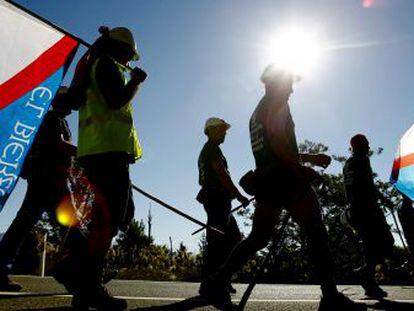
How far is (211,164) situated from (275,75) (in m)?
1.87

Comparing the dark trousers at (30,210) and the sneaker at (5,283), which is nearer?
the dark trousers at (30,210)

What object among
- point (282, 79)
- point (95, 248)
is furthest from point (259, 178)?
point (95, 248)

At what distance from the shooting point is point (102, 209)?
9.89 ft

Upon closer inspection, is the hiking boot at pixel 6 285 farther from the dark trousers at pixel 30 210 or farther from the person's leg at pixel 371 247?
the person's leg at pixel 371 247

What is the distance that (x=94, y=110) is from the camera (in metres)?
3.22

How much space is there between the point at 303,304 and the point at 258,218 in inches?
58.9

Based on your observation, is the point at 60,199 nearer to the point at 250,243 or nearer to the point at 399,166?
the point at 250,243

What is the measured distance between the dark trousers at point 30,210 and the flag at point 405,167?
556 cm

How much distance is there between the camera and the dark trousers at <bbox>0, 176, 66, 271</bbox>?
13.3 feet

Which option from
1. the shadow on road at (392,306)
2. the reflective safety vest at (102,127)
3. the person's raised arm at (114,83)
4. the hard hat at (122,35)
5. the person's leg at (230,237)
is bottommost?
the shadow on road at (392,306)

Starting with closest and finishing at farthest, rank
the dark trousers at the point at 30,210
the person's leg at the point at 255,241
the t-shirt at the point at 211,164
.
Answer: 1. the person's leg at the point at 255,241
2. the dark trousers at the point at 30,210
3. the t-shirt at the point at 211,164

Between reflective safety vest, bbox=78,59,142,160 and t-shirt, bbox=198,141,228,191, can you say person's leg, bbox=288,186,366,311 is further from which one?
t-shirt, bbox=198,141,228,191

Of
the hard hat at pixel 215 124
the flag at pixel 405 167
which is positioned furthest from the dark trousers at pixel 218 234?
the flag at pixel 405 167

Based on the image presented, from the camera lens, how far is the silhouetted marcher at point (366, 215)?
550cm
